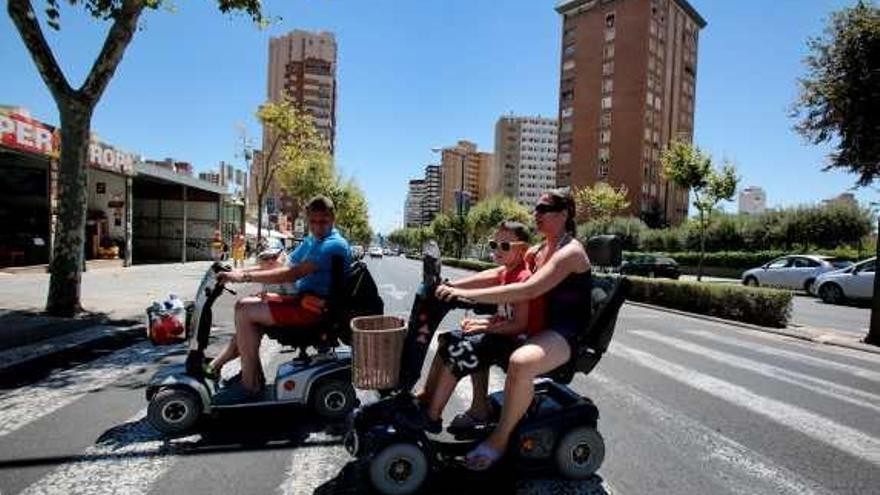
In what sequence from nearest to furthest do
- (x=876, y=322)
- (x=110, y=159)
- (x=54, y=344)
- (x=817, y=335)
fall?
(x=54, y=344), (x=876, y=322), (x=817, y=335), (x=110, y=159)

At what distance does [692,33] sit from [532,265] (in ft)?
324

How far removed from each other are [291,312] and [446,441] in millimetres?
1579

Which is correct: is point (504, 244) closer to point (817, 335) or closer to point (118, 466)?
point (118, 466)

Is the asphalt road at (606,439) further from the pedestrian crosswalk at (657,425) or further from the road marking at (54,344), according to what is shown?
the road marking at (54,344)

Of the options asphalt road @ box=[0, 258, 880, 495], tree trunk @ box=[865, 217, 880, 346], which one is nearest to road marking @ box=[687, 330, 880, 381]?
asphalt road @ box=[0, 258, 880, 495]

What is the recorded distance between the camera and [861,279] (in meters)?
20.0

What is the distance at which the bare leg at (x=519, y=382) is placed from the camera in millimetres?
3601

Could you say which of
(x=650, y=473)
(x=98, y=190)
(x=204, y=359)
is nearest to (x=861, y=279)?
(x=650, y=473)

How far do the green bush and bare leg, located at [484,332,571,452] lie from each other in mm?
10640

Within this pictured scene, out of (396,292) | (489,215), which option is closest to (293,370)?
(396,292)

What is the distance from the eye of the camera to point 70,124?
33.9 feet

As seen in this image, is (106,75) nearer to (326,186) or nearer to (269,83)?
(326,186)

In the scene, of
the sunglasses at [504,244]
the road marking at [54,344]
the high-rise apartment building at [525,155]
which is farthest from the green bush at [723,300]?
the high-rise apartment building at [525,155]

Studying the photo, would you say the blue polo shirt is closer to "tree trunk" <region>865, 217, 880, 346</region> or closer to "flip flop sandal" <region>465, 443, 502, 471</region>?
"flip flop sandal" <region>465, 443, 502, 471</region>
